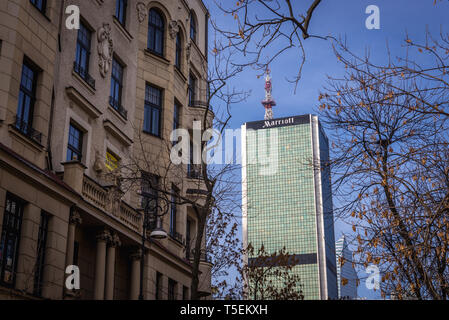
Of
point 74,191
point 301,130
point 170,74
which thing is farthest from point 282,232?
point 74,191

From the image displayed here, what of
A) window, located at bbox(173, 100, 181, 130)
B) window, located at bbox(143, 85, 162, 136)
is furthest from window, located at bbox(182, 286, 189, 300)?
window, located at bbox(173, 100, 181, 130)

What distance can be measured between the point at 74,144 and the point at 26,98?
15.1 feet

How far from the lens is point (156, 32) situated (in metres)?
34.1

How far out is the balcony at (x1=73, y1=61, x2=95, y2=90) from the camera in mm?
24581

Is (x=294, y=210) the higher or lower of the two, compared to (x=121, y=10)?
higher

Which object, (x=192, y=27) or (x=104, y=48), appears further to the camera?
(x=192, y=27)

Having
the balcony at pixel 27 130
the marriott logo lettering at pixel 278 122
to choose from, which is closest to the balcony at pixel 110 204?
the balcony at pixel 27 130

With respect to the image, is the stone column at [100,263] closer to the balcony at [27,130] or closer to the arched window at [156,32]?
the balcony at [27,130]

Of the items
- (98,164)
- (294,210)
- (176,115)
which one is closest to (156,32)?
(176,115)

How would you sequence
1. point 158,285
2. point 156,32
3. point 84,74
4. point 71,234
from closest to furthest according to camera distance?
point 71,234 < point 84,74 < point 158,285 < point 156,32

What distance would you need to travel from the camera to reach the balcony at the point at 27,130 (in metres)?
18.6

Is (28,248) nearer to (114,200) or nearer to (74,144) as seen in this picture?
(114,200)

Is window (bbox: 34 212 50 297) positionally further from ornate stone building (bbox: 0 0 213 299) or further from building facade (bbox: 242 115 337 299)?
building facade (bbox: 242 115 337 299)
